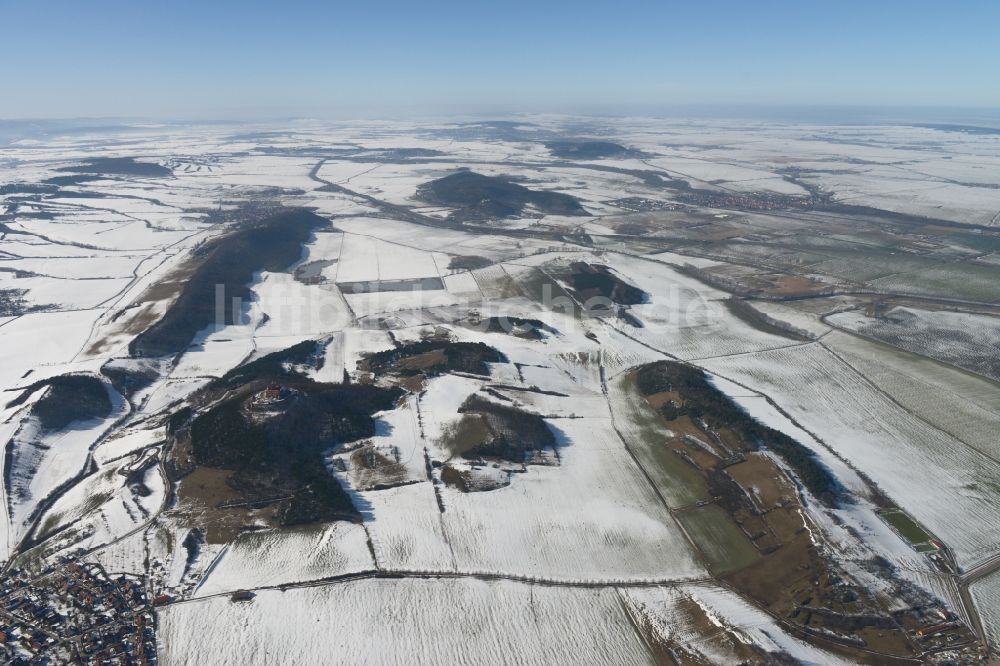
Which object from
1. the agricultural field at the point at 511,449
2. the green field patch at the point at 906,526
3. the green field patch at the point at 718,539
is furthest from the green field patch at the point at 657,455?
the green field patch at the point at 906,526

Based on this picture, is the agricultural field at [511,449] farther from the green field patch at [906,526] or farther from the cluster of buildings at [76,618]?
the cluster of buildings at [76,618]

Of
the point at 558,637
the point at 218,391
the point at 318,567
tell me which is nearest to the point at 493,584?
the point at 558,637

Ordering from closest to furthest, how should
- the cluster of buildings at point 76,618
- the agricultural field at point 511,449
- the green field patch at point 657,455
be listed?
1. the cluster of buildings at point 76,618
2. the agricultural field at point 511,449
3. the green field patch at point 657,455

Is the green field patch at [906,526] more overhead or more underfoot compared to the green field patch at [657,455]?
more underfoot

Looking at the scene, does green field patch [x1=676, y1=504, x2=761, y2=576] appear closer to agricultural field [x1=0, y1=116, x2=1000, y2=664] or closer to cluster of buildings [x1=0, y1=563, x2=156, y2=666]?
agricultural field [x1=0, y1=116, x2=1000, y2=664]

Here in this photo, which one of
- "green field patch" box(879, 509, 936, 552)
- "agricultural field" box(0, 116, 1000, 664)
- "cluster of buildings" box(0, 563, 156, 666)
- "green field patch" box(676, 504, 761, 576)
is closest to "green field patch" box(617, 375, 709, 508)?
"agricultural field" box(0, 116, 1000, 664)

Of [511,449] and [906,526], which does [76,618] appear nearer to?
A: [511,449]
